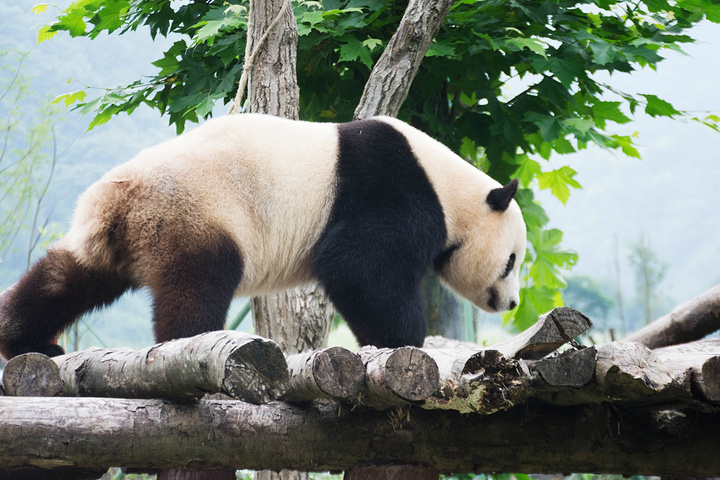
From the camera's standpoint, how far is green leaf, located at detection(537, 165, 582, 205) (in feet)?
13.6

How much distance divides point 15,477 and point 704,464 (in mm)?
1916

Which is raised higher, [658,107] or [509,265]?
[658,107]

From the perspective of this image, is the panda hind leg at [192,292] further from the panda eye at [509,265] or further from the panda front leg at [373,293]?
the panda eye at [509,265]

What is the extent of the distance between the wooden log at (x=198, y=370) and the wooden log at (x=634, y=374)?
2.21ft

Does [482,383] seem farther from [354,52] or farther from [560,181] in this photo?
[560,181]

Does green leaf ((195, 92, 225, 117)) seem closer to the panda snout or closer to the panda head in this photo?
the panda head

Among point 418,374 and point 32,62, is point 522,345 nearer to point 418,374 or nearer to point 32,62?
point 418,374

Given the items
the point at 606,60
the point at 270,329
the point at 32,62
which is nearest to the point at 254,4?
the point at 270,329

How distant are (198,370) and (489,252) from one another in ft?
5.89

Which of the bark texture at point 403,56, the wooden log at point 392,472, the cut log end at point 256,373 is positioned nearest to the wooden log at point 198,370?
the cut log end at point 256,373

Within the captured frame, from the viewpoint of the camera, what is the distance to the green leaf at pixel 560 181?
4141 mm

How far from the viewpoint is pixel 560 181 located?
13.8 ft

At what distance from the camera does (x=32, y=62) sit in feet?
22.6

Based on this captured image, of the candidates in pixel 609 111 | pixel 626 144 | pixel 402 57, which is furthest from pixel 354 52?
pixel 626 144
